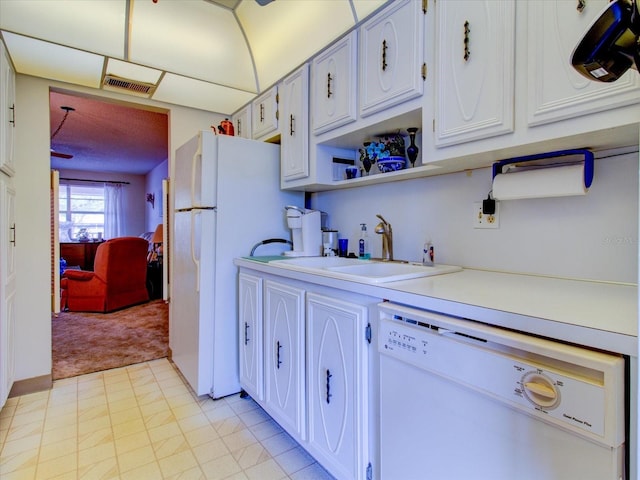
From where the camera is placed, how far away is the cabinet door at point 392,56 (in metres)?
1.43

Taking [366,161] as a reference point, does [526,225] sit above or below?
below

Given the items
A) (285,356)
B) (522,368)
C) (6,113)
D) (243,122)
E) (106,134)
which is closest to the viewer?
(522,368)

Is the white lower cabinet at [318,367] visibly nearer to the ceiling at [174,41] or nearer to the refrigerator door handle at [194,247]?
the refrigerator door handle at [194,247]

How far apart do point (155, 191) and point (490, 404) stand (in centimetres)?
809

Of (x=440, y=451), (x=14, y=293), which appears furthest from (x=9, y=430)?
(x=440, y=451)

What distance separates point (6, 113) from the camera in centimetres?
201

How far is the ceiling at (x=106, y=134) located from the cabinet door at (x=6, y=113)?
0.54m

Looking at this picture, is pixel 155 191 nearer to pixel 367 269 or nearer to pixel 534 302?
pixel 367 269

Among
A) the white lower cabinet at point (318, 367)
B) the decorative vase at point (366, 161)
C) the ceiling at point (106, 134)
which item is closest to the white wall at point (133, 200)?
the ceiling at point (106, 134)

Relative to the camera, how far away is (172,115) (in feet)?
9.72

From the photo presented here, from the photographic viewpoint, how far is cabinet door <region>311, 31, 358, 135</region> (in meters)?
1.77

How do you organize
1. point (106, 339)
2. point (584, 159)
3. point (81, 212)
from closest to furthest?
point (584, 159), point (106, 339), point (81, 212)

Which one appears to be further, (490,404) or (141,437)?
(141,437)

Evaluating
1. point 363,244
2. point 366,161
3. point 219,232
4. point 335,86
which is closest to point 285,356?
point 363,244
